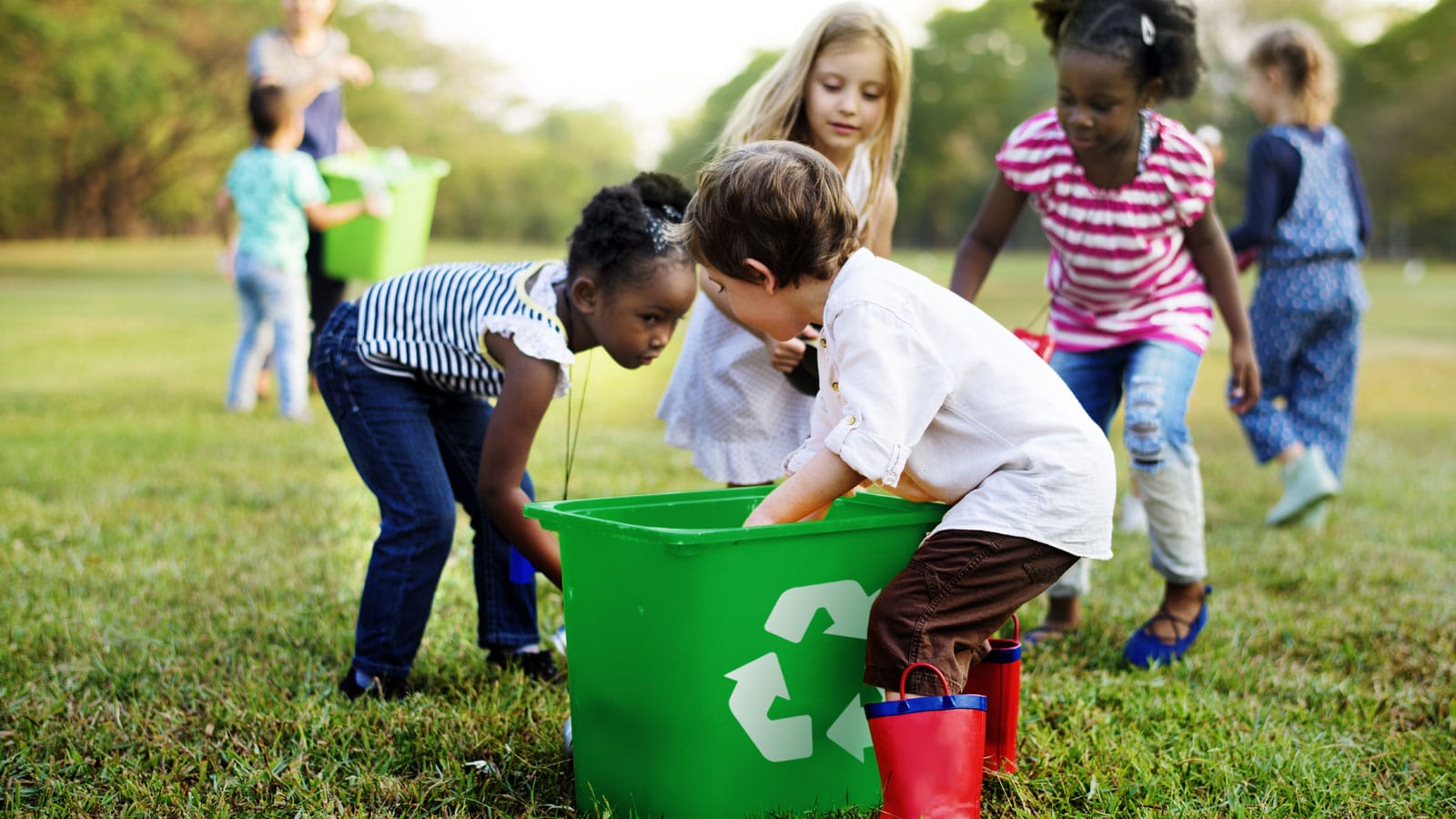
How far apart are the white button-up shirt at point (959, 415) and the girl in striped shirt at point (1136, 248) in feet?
3.03

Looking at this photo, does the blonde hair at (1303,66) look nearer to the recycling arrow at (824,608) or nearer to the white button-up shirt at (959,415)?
the white button-up shirt at (959,415)

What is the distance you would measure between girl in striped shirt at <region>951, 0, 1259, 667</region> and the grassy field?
0.96ft

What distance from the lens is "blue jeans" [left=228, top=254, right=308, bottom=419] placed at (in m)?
6.43

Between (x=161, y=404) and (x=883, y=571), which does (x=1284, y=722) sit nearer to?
(x=883, y=571)

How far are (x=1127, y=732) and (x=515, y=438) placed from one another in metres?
1.24

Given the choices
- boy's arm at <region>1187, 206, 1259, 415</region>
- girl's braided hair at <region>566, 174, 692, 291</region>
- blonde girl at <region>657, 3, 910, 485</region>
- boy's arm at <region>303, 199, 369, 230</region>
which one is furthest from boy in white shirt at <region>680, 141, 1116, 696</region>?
boy's arm at <region>303, 199, 369, 230</region>

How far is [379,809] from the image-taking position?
1945mm

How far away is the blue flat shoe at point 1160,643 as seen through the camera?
2.76 metres

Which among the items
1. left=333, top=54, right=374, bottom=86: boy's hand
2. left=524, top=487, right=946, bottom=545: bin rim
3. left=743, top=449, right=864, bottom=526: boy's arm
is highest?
left=333, top=54, right=374, bottom=86: boy's hand

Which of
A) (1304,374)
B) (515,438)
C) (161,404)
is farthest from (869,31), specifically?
(161,404)

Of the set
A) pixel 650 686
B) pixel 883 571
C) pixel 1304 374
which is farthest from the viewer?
pixel 1304 374

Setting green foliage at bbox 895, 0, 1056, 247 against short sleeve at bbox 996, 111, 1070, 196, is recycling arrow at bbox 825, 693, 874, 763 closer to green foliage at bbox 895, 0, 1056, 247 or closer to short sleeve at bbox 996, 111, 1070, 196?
short sleeve at bbox 996, 111, 1070, 196

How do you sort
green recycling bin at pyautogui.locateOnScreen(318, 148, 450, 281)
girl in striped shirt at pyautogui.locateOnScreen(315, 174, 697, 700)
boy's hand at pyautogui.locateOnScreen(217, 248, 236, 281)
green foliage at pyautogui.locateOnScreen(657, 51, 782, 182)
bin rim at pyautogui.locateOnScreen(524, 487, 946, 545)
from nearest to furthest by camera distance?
1. bin rim at pyautogui.locateOnScreen(524, 487, 946, 545)
2. girl in striped shirt at pyautogui.locateOnScreen(315, 174, 697, 700)
3. green recycling bin at pyautogui.locateOnScreen(318, 148, 450, 281)
4. boy's hand at pyautogui.locateOnScreen(217, 248, 236, 281)
5. green foliage at pyautogui.locateOnScreen(657, 51, 782, 182)

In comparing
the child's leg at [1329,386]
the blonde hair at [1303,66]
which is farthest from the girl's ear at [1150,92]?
the child's leg at [1329,386]
